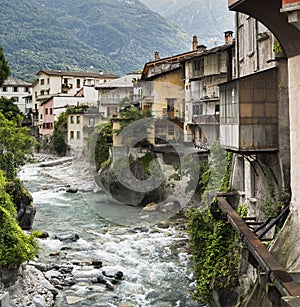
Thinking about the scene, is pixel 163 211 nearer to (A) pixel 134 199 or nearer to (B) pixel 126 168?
(A) pixel 134 199

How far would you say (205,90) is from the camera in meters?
34.8

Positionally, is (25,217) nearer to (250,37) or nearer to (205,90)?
(250,37)

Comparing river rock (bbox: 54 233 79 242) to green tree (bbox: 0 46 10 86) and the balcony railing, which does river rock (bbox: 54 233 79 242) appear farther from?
the balcony railing

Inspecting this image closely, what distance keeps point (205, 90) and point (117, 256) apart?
60.3ft

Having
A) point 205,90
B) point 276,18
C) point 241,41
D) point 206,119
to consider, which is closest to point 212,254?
point 241,41

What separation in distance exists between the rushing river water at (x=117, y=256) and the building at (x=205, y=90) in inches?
397

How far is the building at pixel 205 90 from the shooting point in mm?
31938

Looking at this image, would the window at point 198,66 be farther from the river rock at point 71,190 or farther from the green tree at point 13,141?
the river rock at point 71,190

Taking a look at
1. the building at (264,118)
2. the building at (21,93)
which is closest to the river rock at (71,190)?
the building at (264,118)

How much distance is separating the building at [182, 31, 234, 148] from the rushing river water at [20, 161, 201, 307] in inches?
397

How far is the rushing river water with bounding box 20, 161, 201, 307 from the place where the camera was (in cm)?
1612

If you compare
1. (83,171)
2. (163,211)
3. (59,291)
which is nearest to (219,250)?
(59,291)

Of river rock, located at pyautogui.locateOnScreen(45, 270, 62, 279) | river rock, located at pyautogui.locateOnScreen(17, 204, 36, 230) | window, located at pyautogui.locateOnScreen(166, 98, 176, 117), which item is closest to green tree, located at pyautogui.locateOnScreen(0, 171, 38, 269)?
river rock, located at pyautogui.locateOnScreen(45, 270, 62, 279)

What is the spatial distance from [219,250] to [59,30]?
555 ft
